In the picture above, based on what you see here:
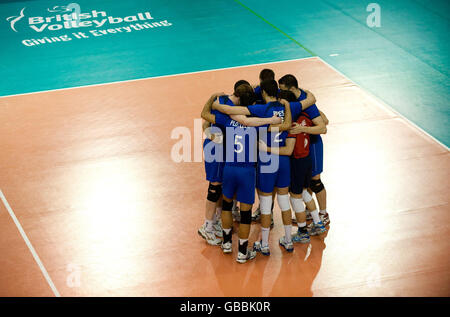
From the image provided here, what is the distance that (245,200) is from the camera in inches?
299

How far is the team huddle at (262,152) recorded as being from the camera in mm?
7367

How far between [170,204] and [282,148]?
2.45 m

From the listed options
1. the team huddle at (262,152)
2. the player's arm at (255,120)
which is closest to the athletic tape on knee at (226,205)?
the team huddle at (262,152)

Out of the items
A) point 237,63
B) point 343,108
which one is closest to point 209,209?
point 343,108

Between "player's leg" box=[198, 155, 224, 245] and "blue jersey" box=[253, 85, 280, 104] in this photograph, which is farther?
"player's leg" box=[198, 155, 224, 245]

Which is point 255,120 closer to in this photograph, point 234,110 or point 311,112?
point 234,110

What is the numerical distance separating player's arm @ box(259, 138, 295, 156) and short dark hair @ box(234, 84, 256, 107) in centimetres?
51

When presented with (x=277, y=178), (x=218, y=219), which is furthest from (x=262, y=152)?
(x=218, y=219)

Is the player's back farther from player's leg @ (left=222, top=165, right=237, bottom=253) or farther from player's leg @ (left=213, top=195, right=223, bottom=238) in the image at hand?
player's leg @ (left=213, top=195, right=223, bottom=238)

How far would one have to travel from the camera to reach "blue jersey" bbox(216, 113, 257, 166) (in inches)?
289

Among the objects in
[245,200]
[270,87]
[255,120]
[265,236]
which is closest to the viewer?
[255,120]

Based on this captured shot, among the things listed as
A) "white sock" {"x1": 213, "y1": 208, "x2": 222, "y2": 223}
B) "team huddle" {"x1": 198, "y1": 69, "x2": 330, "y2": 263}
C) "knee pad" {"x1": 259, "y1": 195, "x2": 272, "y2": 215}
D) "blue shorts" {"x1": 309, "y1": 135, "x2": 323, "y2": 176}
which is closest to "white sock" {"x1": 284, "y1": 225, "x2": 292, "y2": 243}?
"team huddle" {"x1": 198, "y1": 69, "x2": 330, "y2": 263}
